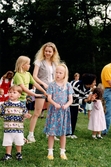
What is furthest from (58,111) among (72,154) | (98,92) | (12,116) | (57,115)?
(98,92)

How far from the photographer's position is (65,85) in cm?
548

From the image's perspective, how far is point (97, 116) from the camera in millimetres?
7910

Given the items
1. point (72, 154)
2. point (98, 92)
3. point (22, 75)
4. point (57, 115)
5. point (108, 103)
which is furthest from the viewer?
point (108, 103)

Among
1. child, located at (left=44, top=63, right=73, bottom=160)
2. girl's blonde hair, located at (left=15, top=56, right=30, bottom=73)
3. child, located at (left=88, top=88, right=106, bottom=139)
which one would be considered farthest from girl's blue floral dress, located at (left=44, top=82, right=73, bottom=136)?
child, located at (left=88, top=88, right=106, bottom=139)

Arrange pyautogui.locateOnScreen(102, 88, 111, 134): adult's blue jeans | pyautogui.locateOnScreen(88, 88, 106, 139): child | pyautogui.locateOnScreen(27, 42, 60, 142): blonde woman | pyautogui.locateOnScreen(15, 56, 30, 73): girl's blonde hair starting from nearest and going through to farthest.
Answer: pyautogui.locateOnScreen(15, 56, 30, 73): girl's blonde hair → pyautogui.locateOnScreen(27, 42, 60, 142): blonde woman → pyautogui.locateOnScreen(88, 88, 106, 139): child → pyautogui.locateOnScreen(102, 88, 111, 134): adult's blue jeans

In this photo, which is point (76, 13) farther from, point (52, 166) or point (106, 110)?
point (52, 166)

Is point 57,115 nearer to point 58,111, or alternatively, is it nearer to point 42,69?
point 58,111

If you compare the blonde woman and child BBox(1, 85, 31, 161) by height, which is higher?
the blonde woman

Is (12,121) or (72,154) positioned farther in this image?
(72,154)

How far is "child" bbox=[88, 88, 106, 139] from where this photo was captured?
778 cm

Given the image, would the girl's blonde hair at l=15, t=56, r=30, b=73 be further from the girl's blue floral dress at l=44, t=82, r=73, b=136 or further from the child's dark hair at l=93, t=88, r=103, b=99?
the child's dark hair at l=93, t=88, r=103, b=99

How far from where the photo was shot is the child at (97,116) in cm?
778

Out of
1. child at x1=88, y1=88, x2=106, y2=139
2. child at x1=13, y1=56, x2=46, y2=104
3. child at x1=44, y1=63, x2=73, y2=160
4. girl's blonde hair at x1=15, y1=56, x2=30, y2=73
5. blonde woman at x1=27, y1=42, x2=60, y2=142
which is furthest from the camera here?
child at x1=88, y1=88, x2=106, y2=139

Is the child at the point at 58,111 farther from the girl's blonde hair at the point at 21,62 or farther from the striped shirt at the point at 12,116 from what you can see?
the girl's blonde hair at the point at 21,62
